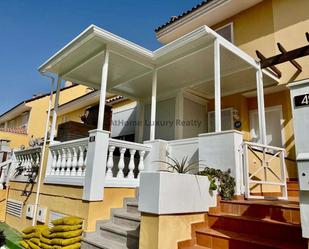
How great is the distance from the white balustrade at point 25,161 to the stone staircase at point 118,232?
3.38 m

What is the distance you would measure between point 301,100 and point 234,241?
1912 mm

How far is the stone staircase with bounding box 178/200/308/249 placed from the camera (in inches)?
120

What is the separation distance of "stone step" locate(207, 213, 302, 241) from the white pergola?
6.23 ft

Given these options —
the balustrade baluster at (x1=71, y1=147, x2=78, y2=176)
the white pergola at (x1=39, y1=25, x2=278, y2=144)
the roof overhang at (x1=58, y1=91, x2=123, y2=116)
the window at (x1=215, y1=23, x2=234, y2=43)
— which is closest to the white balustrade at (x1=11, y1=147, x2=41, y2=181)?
the white pergola at (x1=39, y1=25, x2=278, y2=144)

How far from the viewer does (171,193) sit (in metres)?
3.41

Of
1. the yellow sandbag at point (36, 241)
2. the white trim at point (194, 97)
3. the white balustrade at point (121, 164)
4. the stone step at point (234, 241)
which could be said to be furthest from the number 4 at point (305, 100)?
the white trim at point (194, 97)

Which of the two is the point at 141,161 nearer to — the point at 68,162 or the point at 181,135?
the point at 68,162

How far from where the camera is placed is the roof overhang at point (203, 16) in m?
8.67

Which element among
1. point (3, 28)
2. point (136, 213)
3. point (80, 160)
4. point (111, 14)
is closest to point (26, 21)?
point (3, 28)

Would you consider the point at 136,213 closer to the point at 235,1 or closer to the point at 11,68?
the point at 235,1

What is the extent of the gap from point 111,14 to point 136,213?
8366 millimetres

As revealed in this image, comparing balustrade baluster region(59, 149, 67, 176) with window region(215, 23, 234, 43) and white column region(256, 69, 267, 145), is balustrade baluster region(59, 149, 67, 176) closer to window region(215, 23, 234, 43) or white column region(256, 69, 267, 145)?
white column region(256, 69, 267, 145)

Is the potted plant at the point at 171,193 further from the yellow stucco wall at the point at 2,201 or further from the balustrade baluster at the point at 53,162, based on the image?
the yellow stucco wall at the point at 2,201

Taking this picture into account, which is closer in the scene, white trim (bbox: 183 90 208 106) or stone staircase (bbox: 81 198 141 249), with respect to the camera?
stone staircase (bbox: 81 198 141 249)
